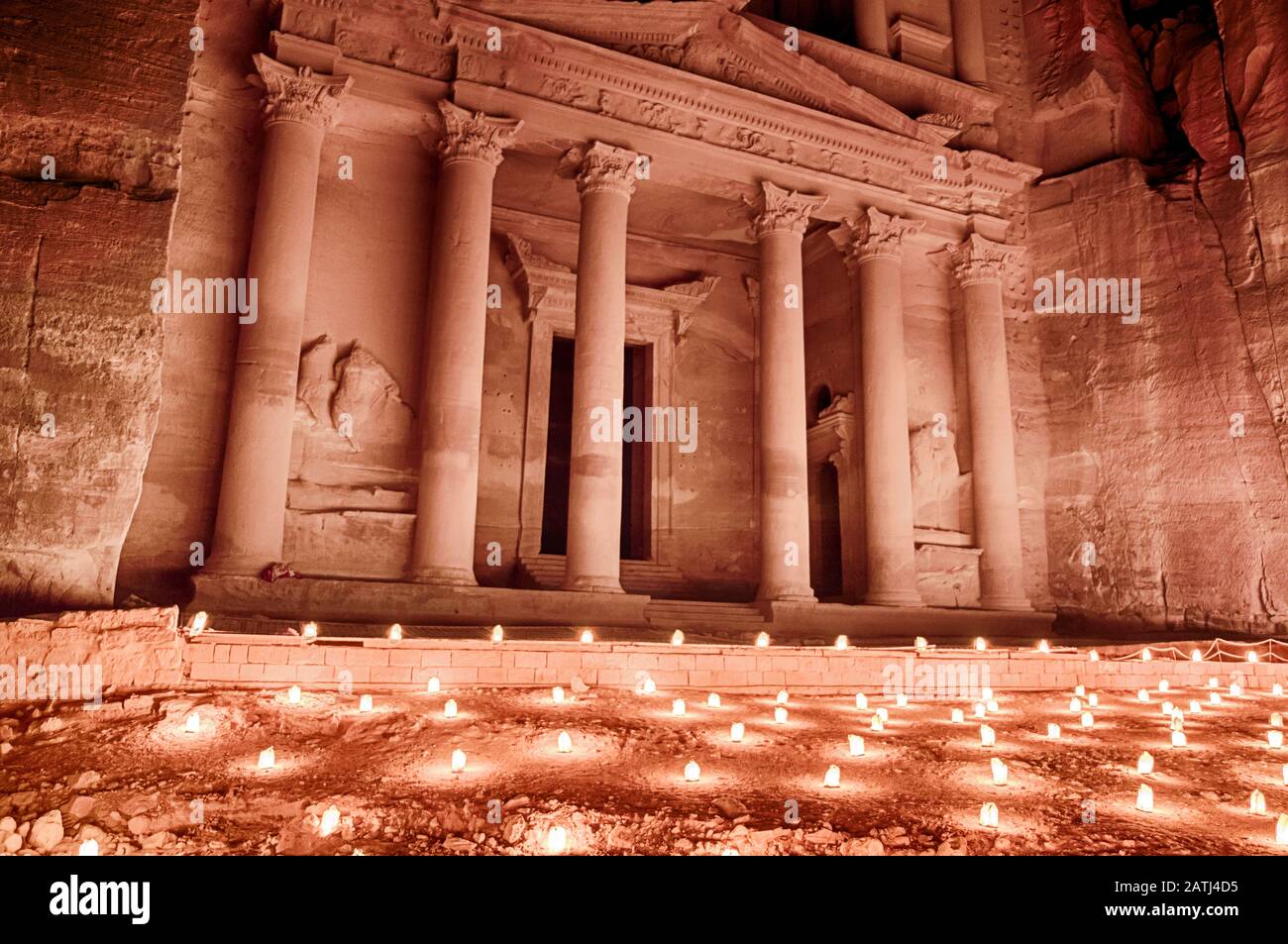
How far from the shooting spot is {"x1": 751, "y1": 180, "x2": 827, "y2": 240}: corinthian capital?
1620cm

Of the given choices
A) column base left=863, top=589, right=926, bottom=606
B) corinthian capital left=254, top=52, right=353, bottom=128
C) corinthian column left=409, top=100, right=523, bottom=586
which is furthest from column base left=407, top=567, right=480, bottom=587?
column base left=863, top=589, right=926, bottom=606

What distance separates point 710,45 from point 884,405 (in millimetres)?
7815

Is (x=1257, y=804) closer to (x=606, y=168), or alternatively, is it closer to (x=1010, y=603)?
(x=1010, y=603)

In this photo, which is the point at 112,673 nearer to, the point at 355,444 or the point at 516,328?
the point at 355,444

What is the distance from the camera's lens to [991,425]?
17.4 m

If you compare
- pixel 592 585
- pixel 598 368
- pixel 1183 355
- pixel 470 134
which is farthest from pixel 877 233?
pixel 592 585

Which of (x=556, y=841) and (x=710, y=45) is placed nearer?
(x=556, y=841)

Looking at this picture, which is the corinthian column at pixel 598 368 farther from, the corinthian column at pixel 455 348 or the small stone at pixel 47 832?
the small stone at pixel 47 832

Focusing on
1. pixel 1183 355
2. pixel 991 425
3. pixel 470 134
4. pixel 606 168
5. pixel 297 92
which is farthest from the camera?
pixel 991 425

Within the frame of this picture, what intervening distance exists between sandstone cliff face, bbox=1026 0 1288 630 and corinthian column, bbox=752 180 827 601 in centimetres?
661

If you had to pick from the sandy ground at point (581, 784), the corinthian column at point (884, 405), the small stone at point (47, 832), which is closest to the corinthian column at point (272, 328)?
the sandy ground at point (581, 784)

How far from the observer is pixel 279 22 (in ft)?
42.8

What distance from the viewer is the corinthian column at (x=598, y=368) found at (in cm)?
1366

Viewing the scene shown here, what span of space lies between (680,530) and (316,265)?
9.22 metres
